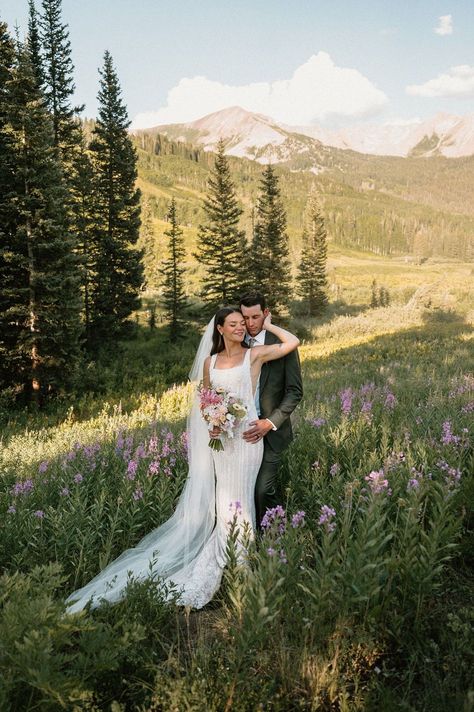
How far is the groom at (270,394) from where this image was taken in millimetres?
4504

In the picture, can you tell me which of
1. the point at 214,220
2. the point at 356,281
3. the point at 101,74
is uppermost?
the point at 101,74

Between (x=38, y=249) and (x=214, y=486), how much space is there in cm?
1763

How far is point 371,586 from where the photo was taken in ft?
9.15

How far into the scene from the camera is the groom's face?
4492 mm

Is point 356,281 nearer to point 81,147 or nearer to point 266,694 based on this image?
point 81,147

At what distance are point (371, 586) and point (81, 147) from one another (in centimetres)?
3303

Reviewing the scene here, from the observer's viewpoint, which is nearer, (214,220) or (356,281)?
(214,220)

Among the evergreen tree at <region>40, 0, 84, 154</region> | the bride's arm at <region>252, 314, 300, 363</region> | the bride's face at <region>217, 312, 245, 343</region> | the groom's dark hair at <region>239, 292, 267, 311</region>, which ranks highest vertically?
the evergreen tree at <region>40, 0, 84, 154</region>

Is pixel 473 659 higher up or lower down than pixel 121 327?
higher up

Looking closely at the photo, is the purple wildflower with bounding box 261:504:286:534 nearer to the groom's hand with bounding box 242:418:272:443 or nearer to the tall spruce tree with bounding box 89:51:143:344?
the groom's hand with bounding box 242:418:272:443

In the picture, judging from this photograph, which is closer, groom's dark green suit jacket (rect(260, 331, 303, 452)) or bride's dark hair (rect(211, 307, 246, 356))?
bride's dark hair (rect(211, 307, 246, 356))

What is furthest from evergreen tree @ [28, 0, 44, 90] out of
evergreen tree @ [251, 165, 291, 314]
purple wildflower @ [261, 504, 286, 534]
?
purple wildflower @ [261, 504, 286, 534]

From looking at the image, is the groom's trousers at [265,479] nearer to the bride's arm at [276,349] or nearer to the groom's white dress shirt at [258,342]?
the groom's white dress shirt at [258,342]

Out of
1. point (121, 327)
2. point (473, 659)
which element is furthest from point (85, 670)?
point (121, 327)
